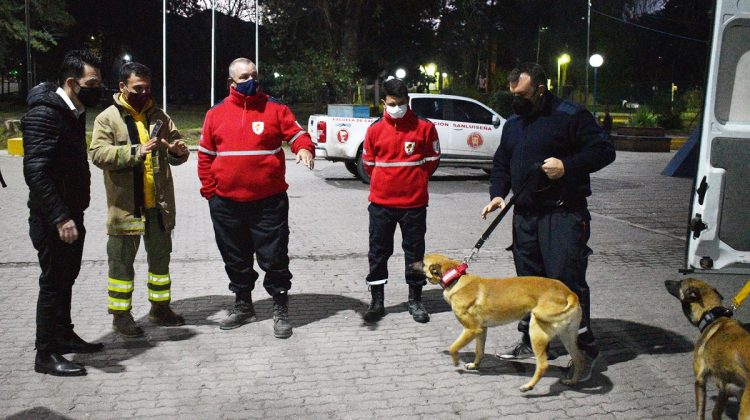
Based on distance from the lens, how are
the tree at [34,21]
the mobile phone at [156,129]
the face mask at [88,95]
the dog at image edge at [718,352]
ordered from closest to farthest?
the dog at image edge at [718,352] < the face mask at [88,95] < the mobile phone at [156,129] < the tree at [34,21]

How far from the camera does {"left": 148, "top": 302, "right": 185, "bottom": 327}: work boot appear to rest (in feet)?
19.5

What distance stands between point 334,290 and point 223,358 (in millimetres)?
2027

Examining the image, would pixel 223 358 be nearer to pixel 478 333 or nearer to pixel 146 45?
pixel 478 333

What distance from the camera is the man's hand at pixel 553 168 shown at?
15.2ft

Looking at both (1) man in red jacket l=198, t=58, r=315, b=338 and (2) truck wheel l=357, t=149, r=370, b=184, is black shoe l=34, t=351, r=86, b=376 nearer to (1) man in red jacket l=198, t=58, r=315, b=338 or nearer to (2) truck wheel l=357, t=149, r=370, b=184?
(1) man in red jacket l=198, t=58, r=315, b=338

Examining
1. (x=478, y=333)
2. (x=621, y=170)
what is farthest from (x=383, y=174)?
(x=621, y=170)

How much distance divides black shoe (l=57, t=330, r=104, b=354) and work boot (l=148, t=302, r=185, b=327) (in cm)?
70

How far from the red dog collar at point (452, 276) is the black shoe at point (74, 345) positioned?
2.46 m

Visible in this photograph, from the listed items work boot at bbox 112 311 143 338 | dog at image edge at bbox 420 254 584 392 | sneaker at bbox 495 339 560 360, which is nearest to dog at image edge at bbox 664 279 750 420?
dog at image edge at bbox 420 254 584 392

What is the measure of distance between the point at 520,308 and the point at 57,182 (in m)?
2.98

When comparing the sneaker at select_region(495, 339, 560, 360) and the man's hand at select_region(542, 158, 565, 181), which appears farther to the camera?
the sneaker at select_region(495, 339, 560, 360)

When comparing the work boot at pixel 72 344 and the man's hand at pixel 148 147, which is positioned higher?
the man's hand at pixel 148 147

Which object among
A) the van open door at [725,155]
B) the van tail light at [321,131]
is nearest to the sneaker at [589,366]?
the van open door at [725,155]

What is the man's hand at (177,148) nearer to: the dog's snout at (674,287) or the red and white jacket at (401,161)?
the red and white jacket at (401,161)
